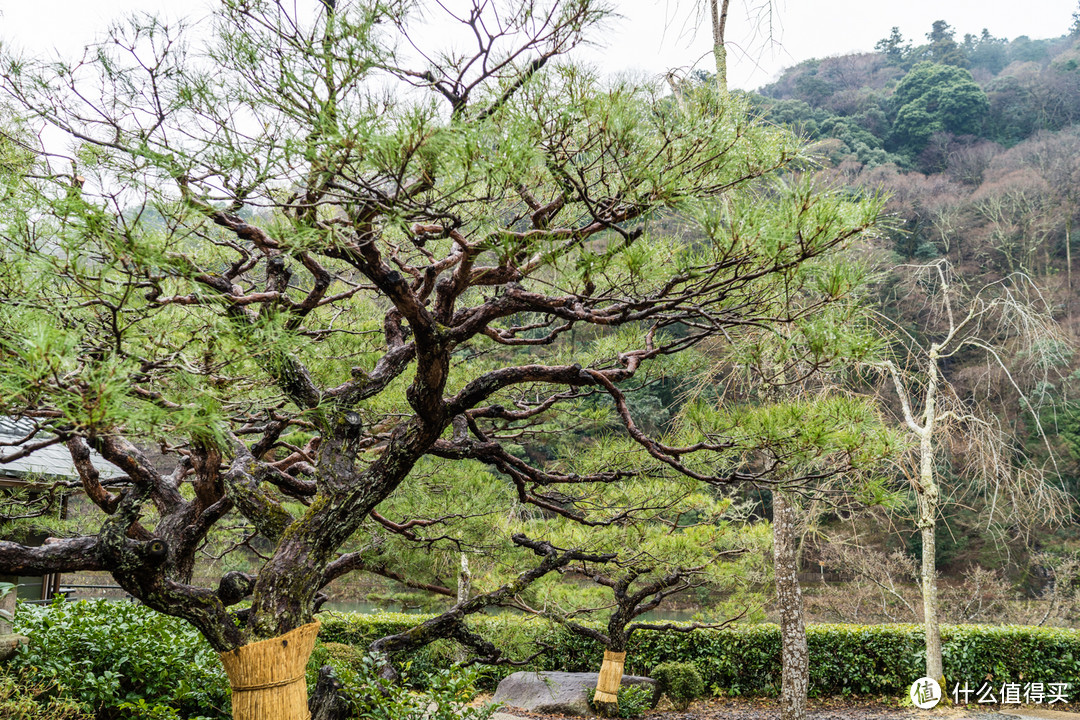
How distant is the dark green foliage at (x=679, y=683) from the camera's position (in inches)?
210

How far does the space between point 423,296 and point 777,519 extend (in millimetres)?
3141

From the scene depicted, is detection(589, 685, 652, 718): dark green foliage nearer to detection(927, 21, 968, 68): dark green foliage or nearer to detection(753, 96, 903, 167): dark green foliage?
detection(753, 96, 903, 167): dark green foliage

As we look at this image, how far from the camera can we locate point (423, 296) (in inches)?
76.2

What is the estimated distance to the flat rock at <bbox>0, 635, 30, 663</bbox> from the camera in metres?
2.22

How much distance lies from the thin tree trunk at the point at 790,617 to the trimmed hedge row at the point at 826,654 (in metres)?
1.98

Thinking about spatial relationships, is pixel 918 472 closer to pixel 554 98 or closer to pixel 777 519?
pixel 777 519

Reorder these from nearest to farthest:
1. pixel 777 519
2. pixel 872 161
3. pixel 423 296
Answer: pixel 423 296
pixel 777 519
pixel 872 161

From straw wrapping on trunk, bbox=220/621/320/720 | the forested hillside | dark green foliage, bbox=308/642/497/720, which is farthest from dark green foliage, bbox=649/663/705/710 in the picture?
straw wrapping on trunk, bbox=220/621/320/720

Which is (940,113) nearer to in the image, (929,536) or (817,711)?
(929,536)

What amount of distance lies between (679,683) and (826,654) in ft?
5.24

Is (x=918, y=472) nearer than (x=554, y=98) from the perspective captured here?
No

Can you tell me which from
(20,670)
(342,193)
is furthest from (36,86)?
(20,670)

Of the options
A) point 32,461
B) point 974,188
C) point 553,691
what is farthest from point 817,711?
point 974,188

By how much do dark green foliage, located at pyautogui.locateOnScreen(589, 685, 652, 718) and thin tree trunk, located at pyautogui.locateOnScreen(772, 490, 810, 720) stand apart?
3.99 ft
